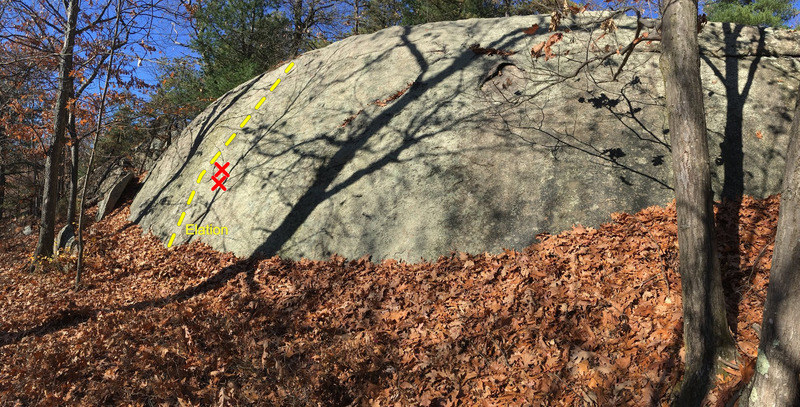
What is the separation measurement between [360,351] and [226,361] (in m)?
1.78

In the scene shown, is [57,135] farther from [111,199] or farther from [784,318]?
[784,318]

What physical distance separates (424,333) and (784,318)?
353cm

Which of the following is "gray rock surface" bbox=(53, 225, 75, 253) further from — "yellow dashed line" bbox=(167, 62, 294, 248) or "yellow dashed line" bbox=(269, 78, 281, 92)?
"yellow dashed line" bbox=(269, 78, 281, 92)

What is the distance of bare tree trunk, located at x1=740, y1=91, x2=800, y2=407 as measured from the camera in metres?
3.15

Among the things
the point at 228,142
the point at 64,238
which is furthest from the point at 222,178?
the point at 64,238

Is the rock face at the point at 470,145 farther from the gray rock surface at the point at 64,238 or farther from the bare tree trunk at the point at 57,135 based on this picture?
the bare tree trunk at the point at 57,135

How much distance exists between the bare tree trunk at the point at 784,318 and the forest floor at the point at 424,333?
23.9 inches

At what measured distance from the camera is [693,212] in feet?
→ 14.5

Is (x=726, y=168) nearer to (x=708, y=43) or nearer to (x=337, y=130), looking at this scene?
(x=708, y=43)

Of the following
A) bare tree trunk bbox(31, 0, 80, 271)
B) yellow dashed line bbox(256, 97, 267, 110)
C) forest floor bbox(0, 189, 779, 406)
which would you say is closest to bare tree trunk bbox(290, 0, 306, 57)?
yellow dashed line bbox(256, 97, 267, 110)

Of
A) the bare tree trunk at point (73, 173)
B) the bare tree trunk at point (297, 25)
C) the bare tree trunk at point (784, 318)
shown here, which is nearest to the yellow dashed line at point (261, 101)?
the bare tree trunk at point (73, 173)

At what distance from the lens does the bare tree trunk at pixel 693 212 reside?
405 centimetres

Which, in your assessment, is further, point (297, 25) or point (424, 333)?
point (297, 25)

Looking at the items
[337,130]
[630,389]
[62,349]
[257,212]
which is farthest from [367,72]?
[630,389]
